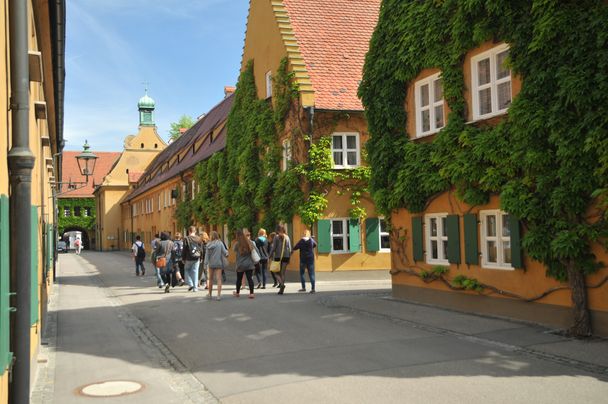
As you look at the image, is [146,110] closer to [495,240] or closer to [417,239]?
[417,239]

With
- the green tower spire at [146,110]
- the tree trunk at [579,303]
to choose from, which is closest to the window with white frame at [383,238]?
the tree trunk at [579,303]

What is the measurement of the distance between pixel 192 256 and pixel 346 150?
689 centimetres

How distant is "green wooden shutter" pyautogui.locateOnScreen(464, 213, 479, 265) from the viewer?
12773 mm

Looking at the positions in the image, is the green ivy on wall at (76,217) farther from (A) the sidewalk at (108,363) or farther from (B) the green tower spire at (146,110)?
(A) the sidewalk at (108,363)

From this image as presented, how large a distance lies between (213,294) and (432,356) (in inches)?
394

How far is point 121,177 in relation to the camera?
248ft

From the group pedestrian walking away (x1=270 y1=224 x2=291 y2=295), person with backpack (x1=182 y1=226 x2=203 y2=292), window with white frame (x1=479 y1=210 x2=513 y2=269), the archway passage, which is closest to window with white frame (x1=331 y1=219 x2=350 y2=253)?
pedestrian walking away (x1=270 y1=224 x2=291 y2=295)

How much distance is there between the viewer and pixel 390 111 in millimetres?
15383

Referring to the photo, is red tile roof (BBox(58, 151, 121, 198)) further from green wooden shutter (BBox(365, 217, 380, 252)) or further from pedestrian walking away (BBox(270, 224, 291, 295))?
pedestrian walking away (BBox(270, 224, 291, 295))

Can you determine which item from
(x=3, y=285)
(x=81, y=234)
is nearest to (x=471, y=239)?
(x=3, y=285)

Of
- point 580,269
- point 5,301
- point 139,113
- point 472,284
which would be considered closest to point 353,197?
point 472,284

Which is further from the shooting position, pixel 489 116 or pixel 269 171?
pixel 269 171

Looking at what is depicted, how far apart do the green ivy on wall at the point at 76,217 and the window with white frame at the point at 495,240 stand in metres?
76.8

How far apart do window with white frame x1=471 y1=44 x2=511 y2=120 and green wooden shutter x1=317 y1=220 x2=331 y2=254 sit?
9.54 m
